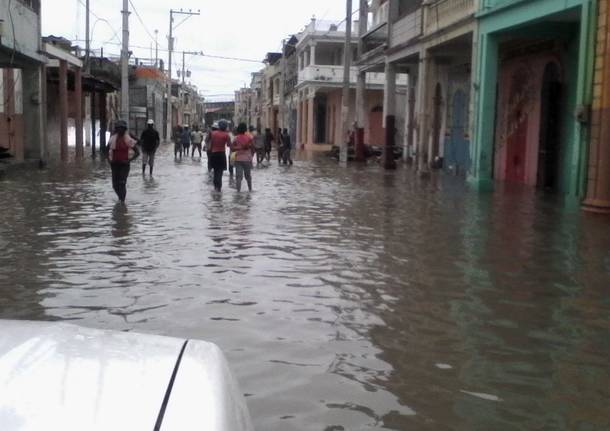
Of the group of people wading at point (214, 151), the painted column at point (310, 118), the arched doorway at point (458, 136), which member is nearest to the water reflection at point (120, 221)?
the group of people wading at point (214, 151)

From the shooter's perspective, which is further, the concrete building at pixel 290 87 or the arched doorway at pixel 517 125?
the concrete building at pixel 290 87

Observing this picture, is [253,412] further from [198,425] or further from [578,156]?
[578,156]

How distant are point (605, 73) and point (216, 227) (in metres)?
6.77

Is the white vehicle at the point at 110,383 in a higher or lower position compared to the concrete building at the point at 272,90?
lower

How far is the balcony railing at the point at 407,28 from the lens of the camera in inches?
894

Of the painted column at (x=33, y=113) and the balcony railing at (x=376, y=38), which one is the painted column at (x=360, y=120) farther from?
the painted column at (x=33, y=113)

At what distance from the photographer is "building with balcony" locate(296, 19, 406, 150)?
1769 inches

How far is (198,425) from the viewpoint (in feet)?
5.62

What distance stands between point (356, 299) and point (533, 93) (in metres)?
14.0

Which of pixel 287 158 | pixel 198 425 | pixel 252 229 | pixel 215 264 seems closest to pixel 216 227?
pixel 252 229

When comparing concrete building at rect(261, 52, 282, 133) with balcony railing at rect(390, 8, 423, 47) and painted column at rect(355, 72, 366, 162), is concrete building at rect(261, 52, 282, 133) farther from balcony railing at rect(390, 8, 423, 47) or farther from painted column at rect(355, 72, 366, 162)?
balcony railing at rect(390, 8, 423, 47)

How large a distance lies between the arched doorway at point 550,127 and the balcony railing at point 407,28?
17.7 feet

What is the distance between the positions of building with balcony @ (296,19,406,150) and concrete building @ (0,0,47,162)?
23.0 m

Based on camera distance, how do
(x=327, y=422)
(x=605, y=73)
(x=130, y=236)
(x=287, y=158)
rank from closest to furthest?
(x=327, y=422), (x=130, y=236), (x=605, y=73), (x=287, y=158)
